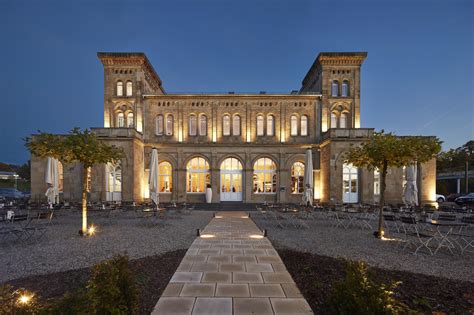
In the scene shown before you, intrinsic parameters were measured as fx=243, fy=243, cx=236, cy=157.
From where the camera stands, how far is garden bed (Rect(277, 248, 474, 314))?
12.3ft

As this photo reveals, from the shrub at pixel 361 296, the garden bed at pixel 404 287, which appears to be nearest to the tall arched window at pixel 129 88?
the garden bed at pixel 404 287

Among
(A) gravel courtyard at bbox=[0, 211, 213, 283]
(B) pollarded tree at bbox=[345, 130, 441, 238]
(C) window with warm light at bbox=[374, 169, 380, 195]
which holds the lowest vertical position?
(A) gravel courtyard at bbox=[0, 211, 213, 283]

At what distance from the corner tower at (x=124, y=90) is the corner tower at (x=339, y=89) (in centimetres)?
1604

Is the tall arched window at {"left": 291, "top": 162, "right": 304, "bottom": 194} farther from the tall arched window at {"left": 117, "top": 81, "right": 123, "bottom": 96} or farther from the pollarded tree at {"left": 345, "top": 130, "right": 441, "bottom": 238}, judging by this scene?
the tall arched window at {"left": 117, "top": 81, "right": 123, "bottom": 96}

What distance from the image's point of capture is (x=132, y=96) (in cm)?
2148

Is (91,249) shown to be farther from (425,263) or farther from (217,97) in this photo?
(217,97)

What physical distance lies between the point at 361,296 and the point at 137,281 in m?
3.76

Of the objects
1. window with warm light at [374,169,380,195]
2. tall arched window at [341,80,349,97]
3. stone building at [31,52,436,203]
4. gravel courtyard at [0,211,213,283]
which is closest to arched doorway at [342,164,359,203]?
stone building at [31,52,436,203]

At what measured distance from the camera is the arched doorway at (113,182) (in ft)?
63.1

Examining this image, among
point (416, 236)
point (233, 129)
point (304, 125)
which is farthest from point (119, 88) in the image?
point (416, 236)

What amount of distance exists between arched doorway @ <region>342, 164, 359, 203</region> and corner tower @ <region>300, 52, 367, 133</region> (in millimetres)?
4171

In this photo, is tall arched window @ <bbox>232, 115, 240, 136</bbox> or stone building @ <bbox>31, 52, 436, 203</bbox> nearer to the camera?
stone building @ <bbox>31, 52, 436, 203</bbox>

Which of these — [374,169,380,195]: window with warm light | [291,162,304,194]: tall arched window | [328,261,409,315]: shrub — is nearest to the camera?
[328,261,409,315]: shrub

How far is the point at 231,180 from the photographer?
21.9 meters
